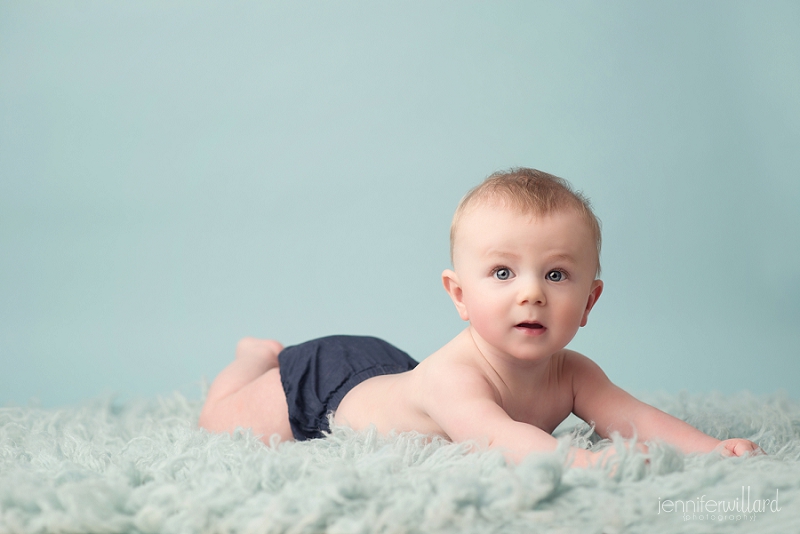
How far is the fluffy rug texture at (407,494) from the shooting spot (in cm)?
98

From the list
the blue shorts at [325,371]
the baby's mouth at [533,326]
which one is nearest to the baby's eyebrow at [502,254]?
the baby's mouth at [533,326]

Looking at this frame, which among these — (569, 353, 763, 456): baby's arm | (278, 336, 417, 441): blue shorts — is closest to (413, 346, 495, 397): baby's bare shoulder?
(569, 353, 763, 456): baby's arm

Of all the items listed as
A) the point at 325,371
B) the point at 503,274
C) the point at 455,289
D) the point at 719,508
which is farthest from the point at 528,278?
the point at 325,371

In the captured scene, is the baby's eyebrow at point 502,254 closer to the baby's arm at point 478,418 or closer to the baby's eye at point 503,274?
the baby's eye at point 503,274

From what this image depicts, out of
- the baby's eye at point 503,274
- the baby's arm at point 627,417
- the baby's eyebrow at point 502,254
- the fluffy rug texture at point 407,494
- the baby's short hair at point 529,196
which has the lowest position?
the fluffy rug texture at point 407,494

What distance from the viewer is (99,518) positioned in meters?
0.98

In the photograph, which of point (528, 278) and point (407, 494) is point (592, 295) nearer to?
point (528, 278)

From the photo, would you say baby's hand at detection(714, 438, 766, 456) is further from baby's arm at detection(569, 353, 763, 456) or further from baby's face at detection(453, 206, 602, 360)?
baby's face at detection(453, 206, 602, 360)

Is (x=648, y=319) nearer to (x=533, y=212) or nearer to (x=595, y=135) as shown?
(x=595, y=135)

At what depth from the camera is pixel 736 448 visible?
127cm

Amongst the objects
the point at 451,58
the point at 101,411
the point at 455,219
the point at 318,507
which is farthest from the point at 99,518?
the point at 451,58

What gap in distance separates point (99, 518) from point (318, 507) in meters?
0.28

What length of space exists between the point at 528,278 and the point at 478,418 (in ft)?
0.81

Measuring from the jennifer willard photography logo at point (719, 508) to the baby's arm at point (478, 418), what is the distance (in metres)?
0.13
